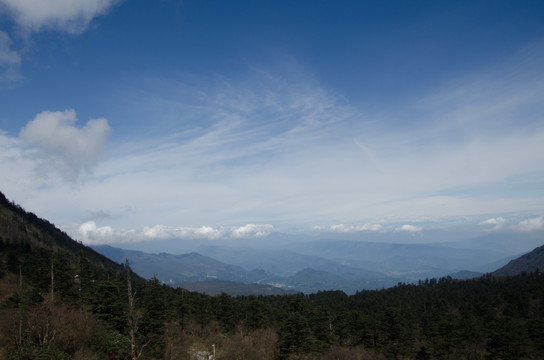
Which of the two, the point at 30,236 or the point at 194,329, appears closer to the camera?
the point at 194,329

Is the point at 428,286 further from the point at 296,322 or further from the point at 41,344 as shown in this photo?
the point at 41,344

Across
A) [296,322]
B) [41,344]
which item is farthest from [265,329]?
[41,344]

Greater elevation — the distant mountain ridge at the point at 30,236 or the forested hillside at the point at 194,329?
the distant mountain ridge at the point at 30,236

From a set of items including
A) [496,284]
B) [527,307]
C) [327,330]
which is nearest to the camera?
[327,330]

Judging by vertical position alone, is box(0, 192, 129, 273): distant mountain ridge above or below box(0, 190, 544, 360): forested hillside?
above

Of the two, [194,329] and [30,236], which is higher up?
[30,236]

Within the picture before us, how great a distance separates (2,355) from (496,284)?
167059 mm

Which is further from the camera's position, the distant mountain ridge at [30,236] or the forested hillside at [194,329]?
the distant mountain ridge at [30,236]

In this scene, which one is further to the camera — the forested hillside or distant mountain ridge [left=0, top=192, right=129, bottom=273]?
distant mountain ridge [left=0, top=192, right=129, bottom=273]

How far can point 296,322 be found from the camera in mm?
40062

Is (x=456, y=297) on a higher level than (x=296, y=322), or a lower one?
lower

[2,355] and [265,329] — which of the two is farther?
[265,329]

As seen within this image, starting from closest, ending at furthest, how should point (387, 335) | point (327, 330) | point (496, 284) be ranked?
point (327, 330), point (387, 335), point (496, 284)

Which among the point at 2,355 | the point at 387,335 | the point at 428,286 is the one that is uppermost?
the point at 2,355
